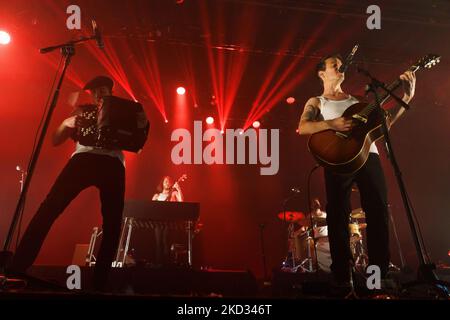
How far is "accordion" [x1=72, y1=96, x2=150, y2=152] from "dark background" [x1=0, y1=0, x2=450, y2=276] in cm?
369

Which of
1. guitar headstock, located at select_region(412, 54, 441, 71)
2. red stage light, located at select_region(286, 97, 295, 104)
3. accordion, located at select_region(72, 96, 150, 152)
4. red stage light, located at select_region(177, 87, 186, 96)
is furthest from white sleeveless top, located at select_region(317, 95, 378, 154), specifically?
red stage light, located at select_region(177, 87, 186, 96)

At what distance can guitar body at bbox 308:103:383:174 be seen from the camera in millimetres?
2965

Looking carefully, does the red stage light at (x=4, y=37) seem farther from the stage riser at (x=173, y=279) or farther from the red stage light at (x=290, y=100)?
the red stage light at (x=290, y=100)

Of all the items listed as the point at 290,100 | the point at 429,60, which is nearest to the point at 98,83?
the point at 429,60

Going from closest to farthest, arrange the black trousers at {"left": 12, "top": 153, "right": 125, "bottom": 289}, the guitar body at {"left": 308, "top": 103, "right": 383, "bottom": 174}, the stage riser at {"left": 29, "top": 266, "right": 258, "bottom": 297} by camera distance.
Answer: the black trousers at {"left": 12, "top": 153, "right": 125, "bottom": 289}
the guitar body at {"left": 308, "top": 103, "right": 383, "bottom": 174}
the stage riser at {"left": 29, "top": 266, "right": 258, "bottom": 297}

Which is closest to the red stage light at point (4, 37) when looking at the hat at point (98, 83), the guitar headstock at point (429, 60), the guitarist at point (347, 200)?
the hat at point (98, 83)

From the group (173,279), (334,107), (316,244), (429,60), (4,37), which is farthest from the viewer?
(316,244)

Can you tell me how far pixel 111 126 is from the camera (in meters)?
3.01

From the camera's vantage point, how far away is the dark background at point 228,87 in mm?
6154

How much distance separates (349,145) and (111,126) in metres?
2.17

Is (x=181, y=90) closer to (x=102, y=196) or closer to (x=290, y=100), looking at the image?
(x=290, y=100)

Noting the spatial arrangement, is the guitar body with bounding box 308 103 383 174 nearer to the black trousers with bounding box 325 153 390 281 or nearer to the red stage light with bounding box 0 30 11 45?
the black trousers with bounding box 325 153 390 281

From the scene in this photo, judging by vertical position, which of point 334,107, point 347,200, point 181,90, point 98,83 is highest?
point 181,90

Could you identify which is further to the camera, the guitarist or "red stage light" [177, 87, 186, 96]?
"red stage light" [177, 87, 186, 96]
